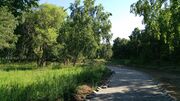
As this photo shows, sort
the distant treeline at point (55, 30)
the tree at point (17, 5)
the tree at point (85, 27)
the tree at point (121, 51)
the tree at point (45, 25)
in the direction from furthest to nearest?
the tree at point (121, 51) < the tree at point (45, 25) < the tree at point (85, 27) < the distant treeline at point (55, 30) < the tree at point (17, 5)

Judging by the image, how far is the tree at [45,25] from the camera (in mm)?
74688

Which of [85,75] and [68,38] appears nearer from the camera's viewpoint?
[85,75]

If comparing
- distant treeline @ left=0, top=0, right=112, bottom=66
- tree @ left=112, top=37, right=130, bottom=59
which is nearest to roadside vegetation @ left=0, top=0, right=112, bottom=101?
distant treeline @ left=0, top=0, right=112, bottom=66

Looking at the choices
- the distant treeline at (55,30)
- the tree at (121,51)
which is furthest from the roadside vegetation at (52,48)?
the tree at (121,51)

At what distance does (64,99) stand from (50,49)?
204ft

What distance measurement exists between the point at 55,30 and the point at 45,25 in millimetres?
2695

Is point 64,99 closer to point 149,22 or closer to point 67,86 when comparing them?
point 67,86

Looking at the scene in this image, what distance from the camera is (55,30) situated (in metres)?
75.3

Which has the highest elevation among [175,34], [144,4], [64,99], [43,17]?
[43,17]

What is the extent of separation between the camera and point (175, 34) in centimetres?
1884

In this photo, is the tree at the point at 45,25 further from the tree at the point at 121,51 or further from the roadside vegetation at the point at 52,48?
the tree at the point at 121,51

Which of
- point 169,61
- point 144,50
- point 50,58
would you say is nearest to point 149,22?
point 169,61

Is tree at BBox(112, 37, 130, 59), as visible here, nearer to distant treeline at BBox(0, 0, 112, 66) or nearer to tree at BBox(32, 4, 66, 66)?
distant treeline at BBox(0, 0, 112, 66)

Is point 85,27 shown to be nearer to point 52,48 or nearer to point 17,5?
point 52,48
